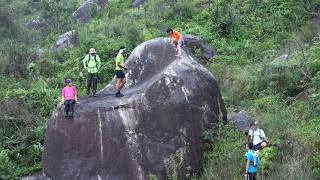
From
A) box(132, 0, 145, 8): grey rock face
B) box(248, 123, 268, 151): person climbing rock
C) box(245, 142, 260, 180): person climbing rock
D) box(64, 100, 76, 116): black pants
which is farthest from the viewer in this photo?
box(132, 0, 145, 8): grey rock face

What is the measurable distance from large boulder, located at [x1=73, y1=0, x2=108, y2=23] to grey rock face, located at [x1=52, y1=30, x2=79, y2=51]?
4.18 meters

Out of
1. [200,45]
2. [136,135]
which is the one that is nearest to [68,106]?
[136,135]

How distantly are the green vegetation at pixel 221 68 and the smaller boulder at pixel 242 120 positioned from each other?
0.30m

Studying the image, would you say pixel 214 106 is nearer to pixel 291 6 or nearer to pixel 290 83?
pixel 290 83

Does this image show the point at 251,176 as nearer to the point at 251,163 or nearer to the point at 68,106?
the point at 251,163

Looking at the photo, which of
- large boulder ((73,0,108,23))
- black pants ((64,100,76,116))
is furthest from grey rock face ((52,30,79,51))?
black pants ((64,100,76,116))

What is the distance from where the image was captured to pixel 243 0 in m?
25.5

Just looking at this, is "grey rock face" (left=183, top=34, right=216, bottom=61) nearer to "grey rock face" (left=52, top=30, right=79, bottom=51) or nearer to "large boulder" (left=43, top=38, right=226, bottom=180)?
"grey rock face" (left=52, top=30, right=79, bottom=51)

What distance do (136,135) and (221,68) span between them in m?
7.06

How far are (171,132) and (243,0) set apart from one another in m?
14.0

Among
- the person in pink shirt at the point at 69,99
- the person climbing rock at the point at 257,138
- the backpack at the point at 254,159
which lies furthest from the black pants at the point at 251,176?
the person in pink shirt at the point at 69,99

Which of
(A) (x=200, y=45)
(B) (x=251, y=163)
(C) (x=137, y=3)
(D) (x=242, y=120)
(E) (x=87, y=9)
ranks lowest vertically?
(B) (x=251, y=163)

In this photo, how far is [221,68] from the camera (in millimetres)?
19188

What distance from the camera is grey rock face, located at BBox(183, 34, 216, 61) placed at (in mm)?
20547
